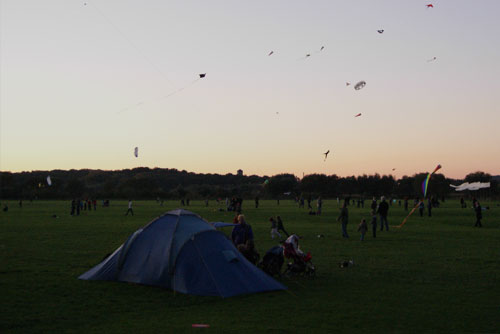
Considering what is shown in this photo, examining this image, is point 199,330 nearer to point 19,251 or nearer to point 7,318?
point 7,318

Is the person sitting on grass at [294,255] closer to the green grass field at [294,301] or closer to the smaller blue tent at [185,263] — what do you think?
the green grass field at [294,301]

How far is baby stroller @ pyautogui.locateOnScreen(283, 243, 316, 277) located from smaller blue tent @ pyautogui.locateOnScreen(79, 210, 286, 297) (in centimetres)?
170

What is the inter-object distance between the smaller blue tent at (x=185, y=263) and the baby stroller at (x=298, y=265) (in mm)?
1701

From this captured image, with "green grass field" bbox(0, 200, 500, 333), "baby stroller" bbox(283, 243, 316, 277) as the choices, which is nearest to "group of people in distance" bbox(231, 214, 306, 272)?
"baby stroller" bbox(283, 243, 316, 277)

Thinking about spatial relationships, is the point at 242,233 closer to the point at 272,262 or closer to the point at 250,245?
the point at 250,245

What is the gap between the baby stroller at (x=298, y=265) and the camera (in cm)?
1380

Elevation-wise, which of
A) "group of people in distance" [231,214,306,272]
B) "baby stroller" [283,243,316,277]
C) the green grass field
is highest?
"group of people in distance" [231,214,306,272]

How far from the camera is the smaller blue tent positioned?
38.0 ft

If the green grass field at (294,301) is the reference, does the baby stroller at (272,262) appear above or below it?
above

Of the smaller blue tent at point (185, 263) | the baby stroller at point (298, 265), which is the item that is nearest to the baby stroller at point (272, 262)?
the baby stroller at point (298, 265)

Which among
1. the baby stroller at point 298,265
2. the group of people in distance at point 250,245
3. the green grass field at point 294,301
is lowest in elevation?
the green grass field at point 294,301

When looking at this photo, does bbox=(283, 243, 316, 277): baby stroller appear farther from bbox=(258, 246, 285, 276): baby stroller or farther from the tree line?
the tree line

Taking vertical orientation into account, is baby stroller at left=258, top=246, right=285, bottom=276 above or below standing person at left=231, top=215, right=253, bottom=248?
below

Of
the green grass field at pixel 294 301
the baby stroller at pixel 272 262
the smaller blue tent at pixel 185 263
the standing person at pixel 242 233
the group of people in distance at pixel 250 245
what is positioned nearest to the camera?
the green grass field at pixel 294 301
